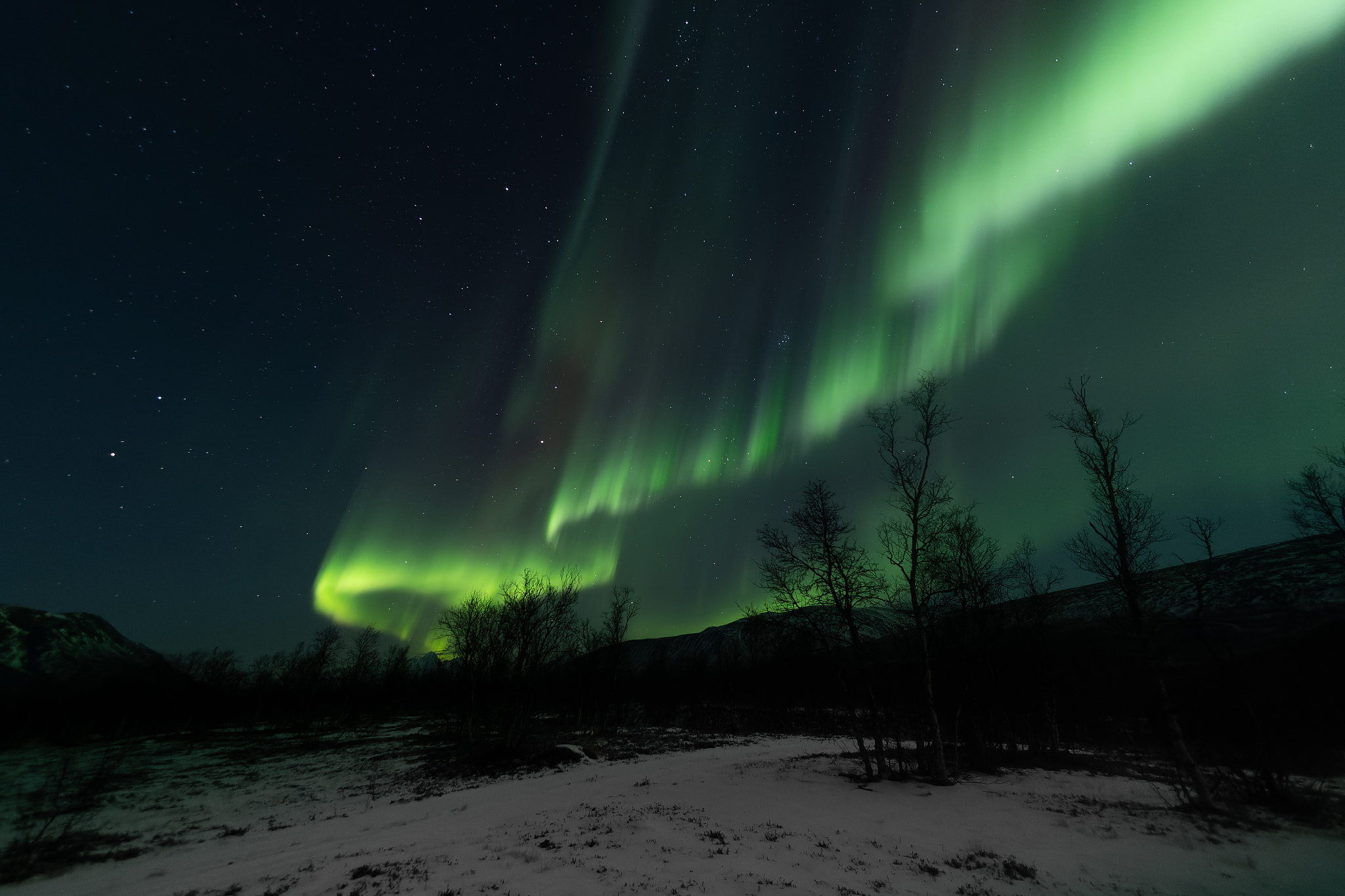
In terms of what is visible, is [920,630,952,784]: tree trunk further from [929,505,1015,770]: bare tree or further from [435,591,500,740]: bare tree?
[435,591,500,740]: bare tree

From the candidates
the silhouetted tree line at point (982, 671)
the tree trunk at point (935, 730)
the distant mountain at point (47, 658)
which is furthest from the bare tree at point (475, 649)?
the distant mountain at point (47, 658)

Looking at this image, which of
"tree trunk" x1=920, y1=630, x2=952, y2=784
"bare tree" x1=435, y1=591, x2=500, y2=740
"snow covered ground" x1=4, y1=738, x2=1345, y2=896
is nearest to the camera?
"snow covered ground" x1=4, y1=738, x2=1345, y2=896

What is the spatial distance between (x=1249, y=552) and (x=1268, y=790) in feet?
458

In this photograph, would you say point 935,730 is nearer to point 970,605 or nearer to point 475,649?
point 970,605

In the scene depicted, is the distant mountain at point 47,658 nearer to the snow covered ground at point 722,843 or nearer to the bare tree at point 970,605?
the snow covered ground at point 722,843

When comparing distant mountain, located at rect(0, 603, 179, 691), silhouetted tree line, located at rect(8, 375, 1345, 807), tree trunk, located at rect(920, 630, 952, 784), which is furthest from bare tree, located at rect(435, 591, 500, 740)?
distant mountain, located at rect(0, 603, 179, 691)

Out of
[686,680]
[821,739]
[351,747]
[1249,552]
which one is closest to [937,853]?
[821,739]

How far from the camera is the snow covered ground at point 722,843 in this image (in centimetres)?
992

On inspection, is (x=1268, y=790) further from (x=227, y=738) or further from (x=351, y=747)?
(x=227, y=738)

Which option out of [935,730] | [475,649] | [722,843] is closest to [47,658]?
[475,649]

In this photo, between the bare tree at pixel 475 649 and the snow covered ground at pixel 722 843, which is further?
the bare tree at pixel 475 649

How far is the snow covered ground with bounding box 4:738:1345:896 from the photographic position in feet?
32.6

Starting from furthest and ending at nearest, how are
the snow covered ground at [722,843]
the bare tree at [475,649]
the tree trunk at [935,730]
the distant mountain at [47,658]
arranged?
the distant mountain at [47,658], the bare tree at [475,649], the tree trunk at [935,730], the snow covered ground at [722,843]

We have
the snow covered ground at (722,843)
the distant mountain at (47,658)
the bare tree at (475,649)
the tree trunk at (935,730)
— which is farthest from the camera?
the distant mountain at (47,658)
